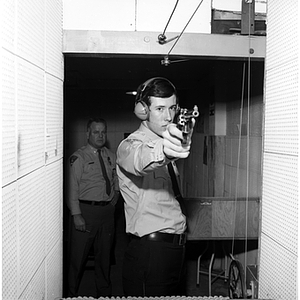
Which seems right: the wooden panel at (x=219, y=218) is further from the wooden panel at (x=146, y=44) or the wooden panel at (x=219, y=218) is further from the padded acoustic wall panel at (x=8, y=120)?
the padded acoustic wall panel at (x=8, y=120)

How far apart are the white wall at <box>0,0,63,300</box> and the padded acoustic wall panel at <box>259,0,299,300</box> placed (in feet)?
2.42

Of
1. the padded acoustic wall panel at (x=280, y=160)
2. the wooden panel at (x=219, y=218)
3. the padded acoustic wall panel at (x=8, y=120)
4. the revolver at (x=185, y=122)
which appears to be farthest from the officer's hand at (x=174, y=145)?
the wooden panel at (x=219, y=218)

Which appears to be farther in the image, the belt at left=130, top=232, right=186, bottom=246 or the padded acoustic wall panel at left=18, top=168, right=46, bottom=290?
the belt at left=130, top=232, right=186, bottom=246

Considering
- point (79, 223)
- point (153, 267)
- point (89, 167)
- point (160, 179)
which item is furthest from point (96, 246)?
point (160, 179)

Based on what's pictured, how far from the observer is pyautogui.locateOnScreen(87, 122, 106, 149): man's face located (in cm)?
338

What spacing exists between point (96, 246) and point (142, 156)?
1880mm

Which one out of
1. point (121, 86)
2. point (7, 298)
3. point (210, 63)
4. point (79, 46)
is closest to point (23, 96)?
point (7, 298)

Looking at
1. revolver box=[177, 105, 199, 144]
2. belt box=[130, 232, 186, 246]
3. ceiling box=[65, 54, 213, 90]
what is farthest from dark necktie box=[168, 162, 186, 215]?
ceiling box=[65, 54, 213, 90]

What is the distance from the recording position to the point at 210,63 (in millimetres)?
3697

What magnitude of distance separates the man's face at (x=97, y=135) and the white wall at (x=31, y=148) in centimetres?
185

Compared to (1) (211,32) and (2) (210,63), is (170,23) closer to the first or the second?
(1) (211,32)

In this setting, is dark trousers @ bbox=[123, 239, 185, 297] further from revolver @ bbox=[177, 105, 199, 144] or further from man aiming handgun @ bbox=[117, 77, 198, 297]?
revolver @ bbox=[177, 105, 199, 144]

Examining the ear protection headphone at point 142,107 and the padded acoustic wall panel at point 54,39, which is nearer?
the padded acoustic wall panel at point 54,39

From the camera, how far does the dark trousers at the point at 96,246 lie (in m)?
3.05
